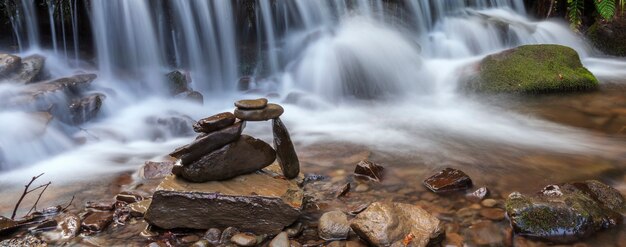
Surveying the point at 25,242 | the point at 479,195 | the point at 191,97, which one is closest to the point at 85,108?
the point at 191,97

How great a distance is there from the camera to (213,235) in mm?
2904

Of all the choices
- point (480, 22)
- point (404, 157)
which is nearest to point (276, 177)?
point (404, 157)

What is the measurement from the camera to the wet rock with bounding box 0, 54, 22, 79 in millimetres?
5844

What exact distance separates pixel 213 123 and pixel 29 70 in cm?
446

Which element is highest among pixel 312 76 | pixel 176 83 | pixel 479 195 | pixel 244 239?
pixel 176 83

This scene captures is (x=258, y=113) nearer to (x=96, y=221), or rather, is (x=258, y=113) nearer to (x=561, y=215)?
(x=96, y=221)

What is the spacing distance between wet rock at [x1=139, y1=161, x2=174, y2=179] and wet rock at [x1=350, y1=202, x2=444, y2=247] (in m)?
2.00

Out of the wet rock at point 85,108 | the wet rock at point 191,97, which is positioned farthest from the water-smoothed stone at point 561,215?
the wet rock at point 85,108

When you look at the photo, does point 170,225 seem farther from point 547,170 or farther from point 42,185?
point 547,170

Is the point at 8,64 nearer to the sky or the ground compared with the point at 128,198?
nearer to the sky

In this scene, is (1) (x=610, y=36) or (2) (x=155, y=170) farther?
(1) (x=610, y=36)

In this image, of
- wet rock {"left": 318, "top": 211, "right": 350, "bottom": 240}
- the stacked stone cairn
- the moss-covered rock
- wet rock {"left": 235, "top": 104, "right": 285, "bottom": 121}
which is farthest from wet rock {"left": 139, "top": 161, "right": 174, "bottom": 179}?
the moss-covered rock

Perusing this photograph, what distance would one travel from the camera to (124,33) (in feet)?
24.7

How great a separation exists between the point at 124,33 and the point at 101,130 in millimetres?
Answer: 2400
